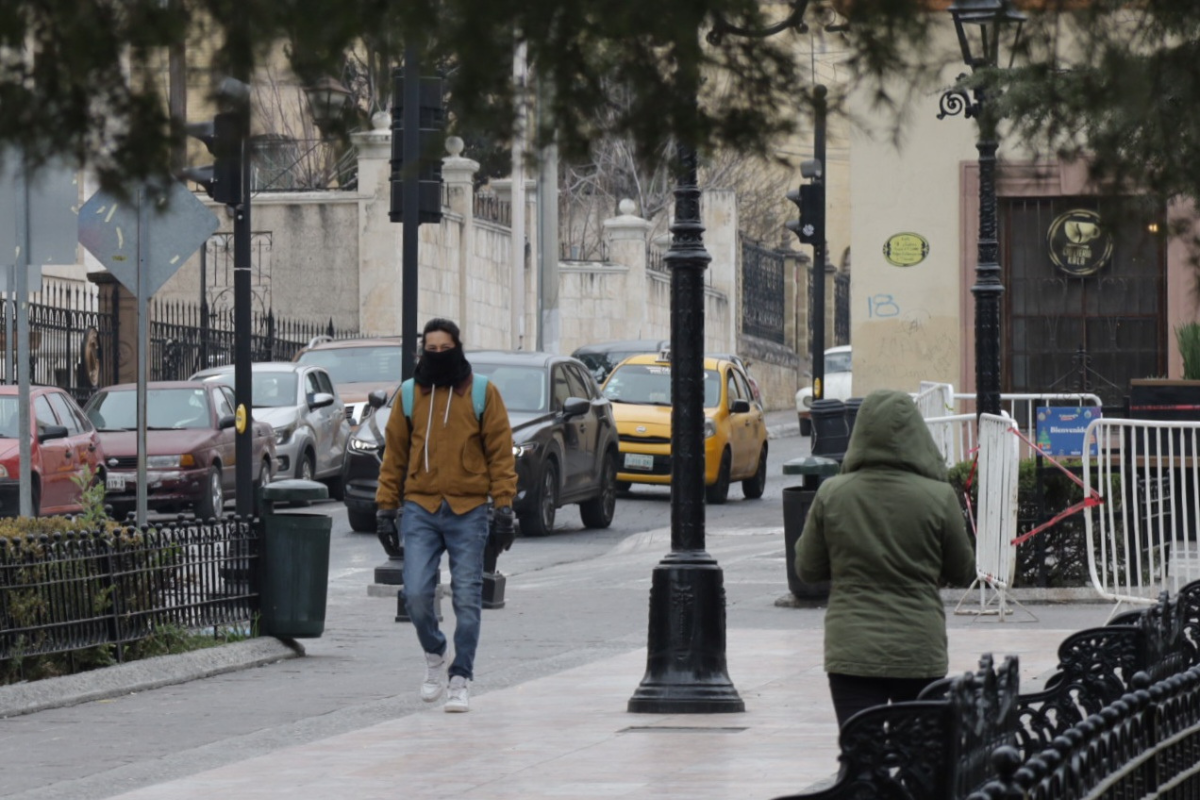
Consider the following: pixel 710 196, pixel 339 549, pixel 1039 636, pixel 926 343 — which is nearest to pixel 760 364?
pixel 710 196

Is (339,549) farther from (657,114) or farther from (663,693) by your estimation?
(657,114)

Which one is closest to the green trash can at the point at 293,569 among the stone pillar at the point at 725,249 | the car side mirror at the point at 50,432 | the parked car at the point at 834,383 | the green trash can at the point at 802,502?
the green trash can at the point at 802,502

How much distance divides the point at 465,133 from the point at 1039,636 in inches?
378

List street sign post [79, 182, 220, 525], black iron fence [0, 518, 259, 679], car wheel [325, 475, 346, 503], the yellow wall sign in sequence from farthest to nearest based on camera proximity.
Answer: car wheel [325, 475, 346, 503]
the yellow wall sign
street sign post [79, 182, 220, 525]
black iron fence [0, 518, 259, 679]

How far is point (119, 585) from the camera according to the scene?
39.3 feet

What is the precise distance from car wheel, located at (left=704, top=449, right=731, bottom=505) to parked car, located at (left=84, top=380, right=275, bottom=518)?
4894mm

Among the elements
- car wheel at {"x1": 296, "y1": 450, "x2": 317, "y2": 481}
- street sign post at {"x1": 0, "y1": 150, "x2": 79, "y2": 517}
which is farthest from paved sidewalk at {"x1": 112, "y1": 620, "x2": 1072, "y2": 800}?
car wheel at {"x1": 296, "y1": 450, "x2": 317, "y2": 481}

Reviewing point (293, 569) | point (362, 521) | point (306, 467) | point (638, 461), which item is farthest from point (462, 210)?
point (293, 569)

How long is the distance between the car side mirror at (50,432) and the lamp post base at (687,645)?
11.9m

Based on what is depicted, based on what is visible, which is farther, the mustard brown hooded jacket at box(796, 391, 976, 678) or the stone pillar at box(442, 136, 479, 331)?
the stone pillar at box(442, 136, 479, 331)

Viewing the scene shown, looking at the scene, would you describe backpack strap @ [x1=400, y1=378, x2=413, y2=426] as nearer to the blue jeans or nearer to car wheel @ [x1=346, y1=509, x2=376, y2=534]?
the blue jeans

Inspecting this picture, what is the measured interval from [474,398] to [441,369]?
0.69ft

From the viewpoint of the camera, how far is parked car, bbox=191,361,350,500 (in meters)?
26.2

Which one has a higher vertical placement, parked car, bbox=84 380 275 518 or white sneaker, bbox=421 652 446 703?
parked car, bbox=84 380 275 518
